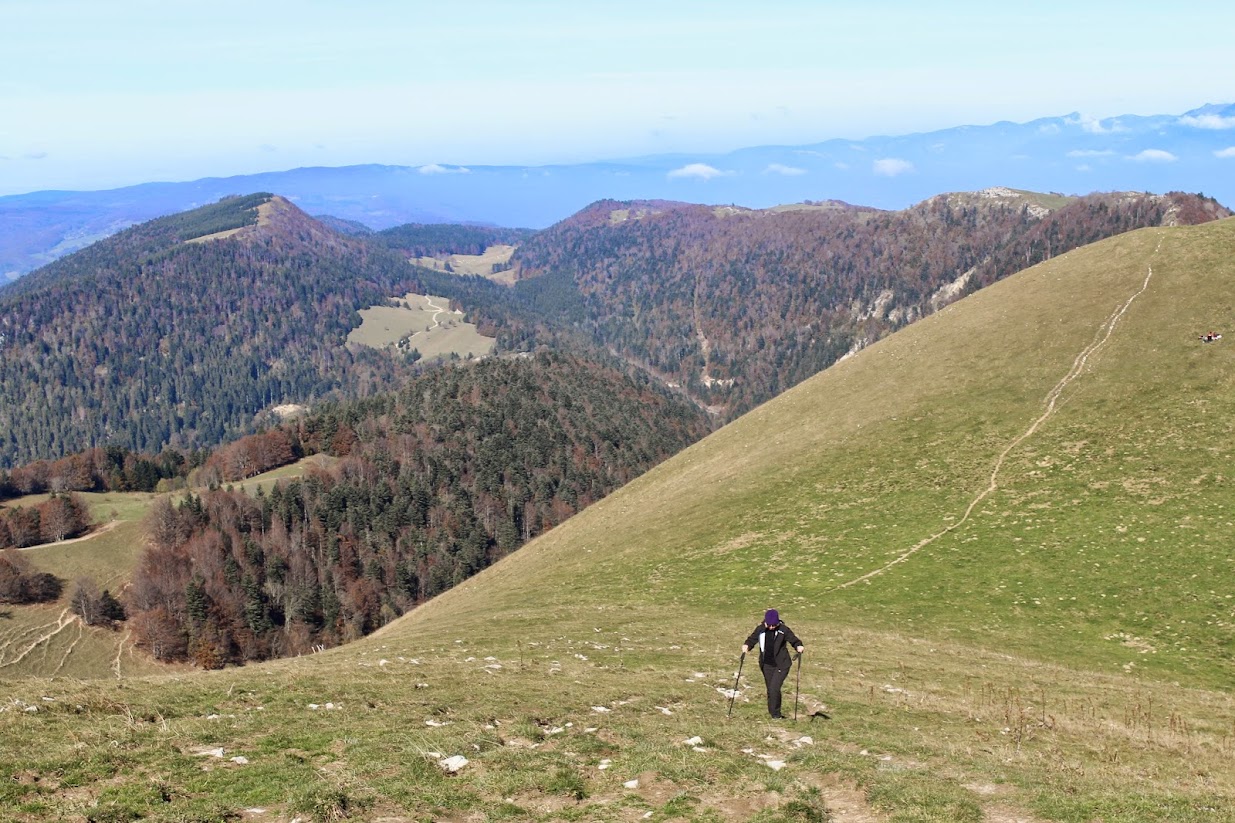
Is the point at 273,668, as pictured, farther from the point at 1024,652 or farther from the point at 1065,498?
the point at 1065,498

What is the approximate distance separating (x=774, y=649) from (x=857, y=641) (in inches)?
632

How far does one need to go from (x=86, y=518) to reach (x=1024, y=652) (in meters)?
201

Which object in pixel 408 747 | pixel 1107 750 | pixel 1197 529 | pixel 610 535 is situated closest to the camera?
pixel 408 747

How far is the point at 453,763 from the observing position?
1767 cm

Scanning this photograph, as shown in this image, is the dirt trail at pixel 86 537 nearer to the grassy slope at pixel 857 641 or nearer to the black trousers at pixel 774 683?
the grassy slope at pixel 857 641

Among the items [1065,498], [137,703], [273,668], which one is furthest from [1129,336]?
[137,703]

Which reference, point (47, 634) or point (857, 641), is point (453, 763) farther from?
point (47, 634)

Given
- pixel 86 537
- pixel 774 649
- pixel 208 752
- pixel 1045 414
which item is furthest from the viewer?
pixel 86 537

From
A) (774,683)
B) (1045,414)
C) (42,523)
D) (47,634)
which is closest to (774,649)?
(774,683)

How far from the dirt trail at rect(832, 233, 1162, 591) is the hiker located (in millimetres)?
24089

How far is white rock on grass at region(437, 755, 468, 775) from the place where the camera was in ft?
57.1

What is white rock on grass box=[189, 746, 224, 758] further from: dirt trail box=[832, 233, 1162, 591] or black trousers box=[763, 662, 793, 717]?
dirt trail box=[832, 233, 1162, 591]

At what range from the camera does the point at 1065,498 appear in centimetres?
5125

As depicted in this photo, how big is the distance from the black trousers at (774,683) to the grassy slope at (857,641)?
0.62 m
